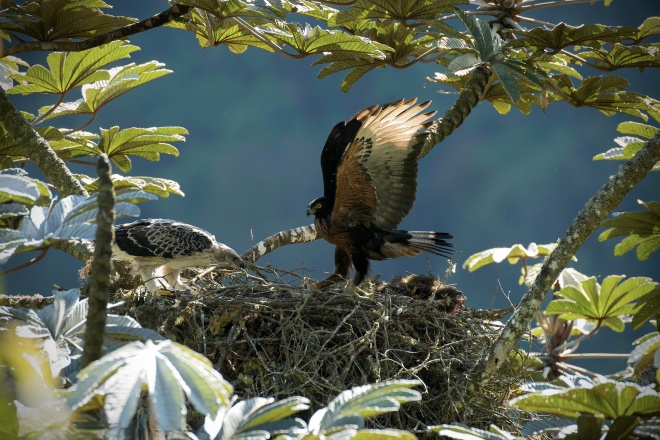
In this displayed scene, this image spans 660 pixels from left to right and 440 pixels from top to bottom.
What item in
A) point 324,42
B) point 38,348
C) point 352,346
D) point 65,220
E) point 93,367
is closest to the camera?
point 93,367

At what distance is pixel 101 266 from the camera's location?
146 centimetres

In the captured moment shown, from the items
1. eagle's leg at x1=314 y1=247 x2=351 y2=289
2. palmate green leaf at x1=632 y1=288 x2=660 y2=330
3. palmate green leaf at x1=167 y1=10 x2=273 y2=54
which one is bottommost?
eagle's leg at x1=314 y1=247 x2=351 y2=289

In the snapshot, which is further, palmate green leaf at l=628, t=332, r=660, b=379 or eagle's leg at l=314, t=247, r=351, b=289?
eagle's leg at l=314, t=247, r=351, b=289

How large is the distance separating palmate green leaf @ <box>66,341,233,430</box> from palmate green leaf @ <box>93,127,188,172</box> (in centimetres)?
287

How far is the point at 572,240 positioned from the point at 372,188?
5.82 feet

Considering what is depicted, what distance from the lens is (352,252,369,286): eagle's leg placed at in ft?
16.9

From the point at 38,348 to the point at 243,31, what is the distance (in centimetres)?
266

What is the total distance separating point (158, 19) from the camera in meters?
3.64

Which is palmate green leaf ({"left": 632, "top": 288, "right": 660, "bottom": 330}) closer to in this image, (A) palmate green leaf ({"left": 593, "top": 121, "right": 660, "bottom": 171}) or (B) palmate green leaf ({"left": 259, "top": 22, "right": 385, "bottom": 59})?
(A) palmate green leaf ({"left": 593, "top": 121, "right": 660, "bottom": 171})

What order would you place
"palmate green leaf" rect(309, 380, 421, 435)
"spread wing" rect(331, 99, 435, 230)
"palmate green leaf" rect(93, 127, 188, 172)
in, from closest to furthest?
"palmate green leaf" rect(309, 380, 421, 435)
"palmate green leaf" rect(93, 127, 188, 172)
"spread wing" rect(331, 99, 435, 230)

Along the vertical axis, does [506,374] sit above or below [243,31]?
below

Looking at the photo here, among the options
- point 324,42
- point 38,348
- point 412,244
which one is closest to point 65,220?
point 38,348

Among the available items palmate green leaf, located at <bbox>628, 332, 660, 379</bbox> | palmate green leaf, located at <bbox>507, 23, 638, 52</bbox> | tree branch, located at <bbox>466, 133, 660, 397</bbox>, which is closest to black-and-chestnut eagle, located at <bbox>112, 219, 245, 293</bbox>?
tree branch, located at <bbox>466, 133, 660, 397</bbox>

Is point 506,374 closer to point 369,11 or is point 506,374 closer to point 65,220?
point 369,11
